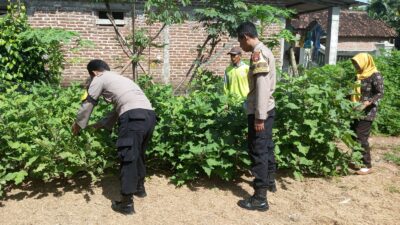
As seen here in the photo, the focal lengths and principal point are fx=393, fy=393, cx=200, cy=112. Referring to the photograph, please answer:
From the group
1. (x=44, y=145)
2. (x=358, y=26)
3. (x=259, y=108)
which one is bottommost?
(x=44, y=145)

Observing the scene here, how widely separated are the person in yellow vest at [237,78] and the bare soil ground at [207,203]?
1343mm

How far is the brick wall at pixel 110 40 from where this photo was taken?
36.1 feet

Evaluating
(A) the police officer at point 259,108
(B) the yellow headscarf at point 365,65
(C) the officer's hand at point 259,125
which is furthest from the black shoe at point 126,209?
(B) the yellow headscarf at point 365,65

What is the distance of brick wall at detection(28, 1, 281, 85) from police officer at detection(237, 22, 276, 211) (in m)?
6.64

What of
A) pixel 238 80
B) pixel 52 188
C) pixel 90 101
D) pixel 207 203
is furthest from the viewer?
pixel 238 80

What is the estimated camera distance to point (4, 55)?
5.95 metres

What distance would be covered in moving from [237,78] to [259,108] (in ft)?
6.17

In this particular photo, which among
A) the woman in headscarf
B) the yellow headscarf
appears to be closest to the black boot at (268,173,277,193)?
the woman in headscarf

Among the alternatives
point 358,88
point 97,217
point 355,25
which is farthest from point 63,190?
point 355,25

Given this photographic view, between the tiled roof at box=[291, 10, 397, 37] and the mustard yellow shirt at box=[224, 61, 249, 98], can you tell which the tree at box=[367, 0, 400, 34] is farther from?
the mustard yellow shirt at box=[224, 61, 249, 98]

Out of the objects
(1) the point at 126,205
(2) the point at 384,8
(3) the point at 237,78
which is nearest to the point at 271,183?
(1) the point at 126,205

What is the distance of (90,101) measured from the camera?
365 cm

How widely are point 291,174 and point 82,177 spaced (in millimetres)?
2516

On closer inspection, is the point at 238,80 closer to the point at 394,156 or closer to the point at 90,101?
the point at 90,101
